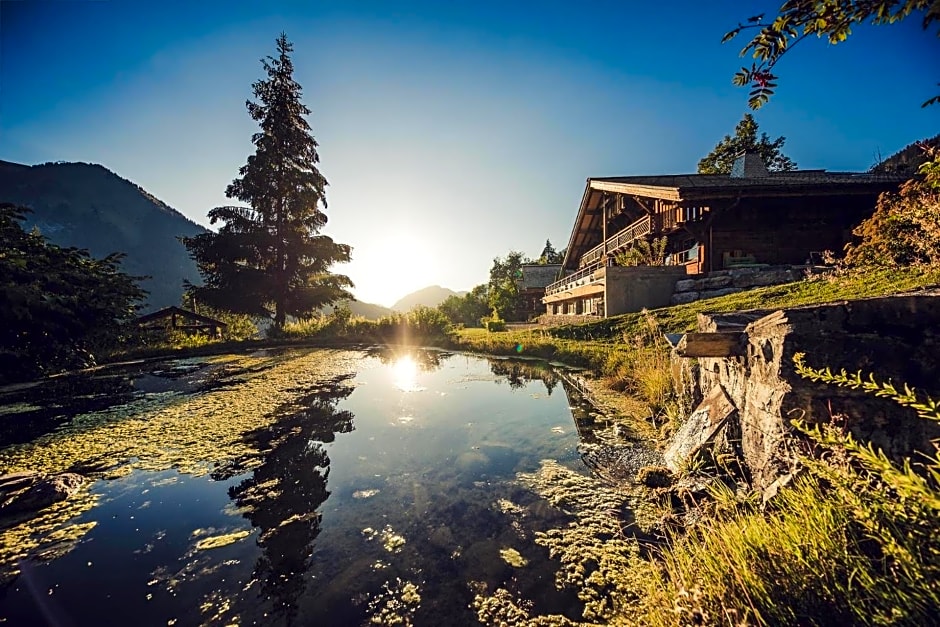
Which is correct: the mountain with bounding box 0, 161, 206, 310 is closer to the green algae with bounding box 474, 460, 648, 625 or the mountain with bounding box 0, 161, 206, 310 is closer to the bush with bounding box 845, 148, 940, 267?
the green algae with bounding box 474, 460, 648, 625

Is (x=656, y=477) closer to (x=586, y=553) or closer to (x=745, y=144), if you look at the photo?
(x=586, y=553)

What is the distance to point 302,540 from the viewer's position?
2.96m

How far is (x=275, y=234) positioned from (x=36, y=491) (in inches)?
772

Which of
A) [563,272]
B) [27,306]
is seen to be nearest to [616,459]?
[27,306]

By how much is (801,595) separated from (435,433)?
465cm

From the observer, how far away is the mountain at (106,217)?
80.6 meters

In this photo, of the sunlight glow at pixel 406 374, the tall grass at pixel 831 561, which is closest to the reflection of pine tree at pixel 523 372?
the sunlight glow at pixel 406 374

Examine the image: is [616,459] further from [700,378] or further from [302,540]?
[302,540]

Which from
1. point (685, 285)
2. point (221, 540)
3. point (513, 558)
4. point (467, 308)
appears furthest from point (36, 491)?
point (467, 308)

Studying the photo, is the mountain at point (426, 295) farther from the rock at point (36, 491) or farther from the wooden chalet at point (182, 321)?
the rock at point (36, 491)

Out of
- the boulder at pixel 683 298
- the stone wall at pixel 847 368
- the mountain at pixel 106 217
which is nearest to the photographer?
the stone wall at pixel 847 368

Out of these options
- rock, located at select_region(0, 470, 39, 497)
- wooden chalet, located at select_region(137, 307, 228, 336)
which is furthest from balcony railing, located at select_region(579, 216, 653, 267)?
wooden chalet, located at select_region(137, 307, 228, 336)

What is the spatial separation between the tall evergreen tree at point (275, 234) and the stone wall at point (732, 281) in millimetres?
18667

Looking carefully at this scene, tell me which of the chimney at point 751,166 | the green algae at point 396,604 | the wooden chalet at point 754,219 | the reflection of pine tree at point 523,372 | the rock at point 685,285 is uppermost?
the chimney at point 751,166
